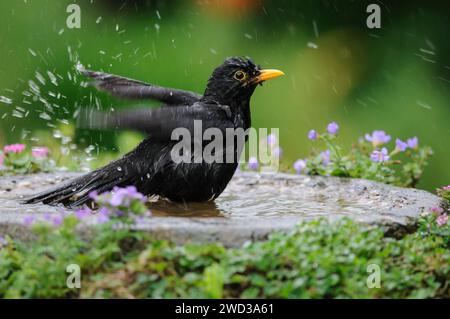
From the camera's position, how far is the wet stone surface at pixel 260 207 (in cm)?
387

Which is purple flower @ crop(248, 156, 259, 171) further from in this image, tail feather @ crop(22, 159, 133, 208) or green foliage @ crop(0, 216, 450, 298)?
green foliage @ crop(0, 216, 450, 298)

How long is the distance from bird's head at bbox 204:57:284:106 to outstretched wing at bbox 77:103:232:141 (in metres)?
0.15

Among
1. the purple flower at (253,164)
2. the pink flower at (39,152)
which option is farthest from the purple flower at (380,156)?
the pink flower at (39,152)

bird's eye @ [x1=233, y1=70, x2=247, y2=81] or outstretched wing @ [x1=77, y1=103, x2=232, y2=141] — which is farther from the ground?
bird's eye @ [x1=233, y1=70, x2=247, y2=81]

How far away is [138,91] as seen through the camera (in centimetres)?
495

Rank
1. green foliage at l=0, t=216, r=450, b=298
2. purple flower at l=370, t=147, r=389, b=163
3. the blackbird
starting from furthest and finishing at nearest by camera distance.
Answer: purple flower at l=370, t=147, r=389, b=163, the blackbird, green foliage at l=0, t=216, r=450, b=298

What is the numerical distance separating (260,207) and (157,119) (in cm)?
104

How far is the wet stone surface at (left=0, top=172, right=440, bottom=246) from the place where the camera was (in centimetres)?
387

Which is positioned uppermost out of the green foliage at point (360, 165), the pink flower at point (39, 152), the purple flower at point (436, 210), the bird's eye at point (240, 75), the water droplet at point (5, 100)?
the water droplet at point (5, 100)

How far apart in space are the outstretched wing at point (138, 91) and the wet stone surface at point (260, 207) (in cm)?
71

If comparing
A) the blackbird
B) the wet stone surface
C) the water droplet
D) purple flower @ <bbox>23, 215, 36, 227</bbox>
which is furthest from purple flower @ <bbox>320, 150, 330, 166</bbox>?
the water droplet

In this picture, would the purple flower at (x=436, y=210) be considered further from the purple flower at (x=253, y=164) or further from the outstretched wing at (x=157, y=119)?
the purple flower at (x=253, y=164)

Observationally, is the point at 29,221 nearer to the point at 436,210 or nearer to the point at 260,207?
the point at 260,207
